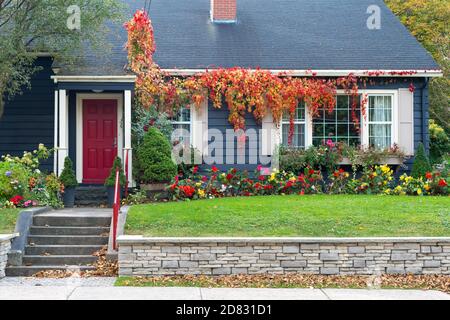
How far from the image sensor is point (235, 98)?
48.5 ft

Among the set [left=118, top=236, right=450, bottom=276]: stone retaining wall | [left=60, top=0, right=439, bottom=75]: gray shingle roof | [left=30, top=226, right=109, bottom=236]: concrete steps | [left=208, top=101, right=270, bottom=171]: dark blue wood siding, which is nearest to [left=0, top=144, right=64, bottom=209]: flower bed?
[left=30, top=226, right=109, bottom=236]: concrete steps

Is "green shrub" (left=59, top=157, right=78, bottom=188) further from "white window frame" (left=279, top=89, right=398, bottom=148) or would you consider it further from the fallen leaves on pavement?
"white window frame" (left=279, top=89, right=398, bottom=148)

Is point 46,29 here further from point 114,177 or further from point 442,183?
point 442,183

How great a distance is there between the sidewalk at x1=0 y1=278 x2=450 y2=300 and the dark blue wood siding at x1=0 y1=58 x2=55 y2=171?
23.1 feet

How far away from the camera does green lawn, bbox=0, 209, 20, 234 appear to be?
9898 millimetres

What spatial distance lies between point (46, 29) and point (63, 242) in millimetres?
5238

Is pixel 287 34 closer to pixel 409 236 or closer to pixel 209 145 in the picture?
pixel 209 145

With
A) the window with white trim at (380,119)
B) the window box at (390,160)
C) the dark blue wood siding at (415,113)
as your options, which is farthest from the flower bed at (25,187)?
the window with white trim at (380,119)

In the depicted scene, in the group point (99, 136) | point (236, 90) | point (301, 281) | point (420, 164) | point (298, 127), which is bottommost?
point (301, 281)

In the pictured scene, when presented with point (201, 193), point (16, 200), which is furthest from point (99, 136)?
point (16, 200)

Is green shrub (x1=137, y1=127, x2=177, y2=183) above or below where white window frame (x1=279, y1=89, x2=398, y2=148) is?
below

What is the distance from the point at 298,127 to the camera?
50.4 ft

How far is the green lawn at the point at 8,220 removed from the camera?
9898 millimetres

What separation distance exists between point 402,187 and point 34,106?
9059 millimetres
